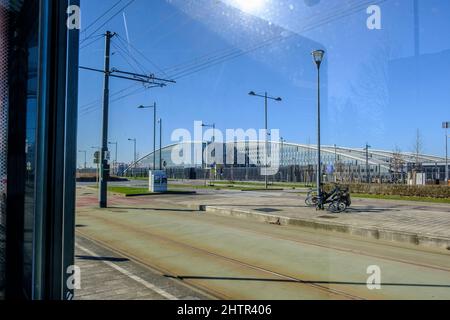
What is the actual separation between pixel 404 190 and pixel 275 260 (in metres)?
20.4

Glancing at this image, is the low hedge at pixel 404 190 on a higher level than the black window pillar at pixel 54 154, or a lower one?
lower

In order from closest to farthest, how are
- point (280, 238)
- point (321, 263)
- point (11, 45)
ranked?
1. point (11, 45)
2. point (321, 263)
3. point (280, 238)

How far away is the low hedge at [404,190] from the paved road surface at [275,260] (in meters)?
15.0

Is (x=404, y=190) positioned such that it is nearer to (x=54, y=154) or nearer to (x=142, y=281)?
(x=142, y=281)

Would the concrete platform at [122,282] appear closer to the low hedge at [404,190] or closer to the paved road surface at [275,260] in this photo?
the paved road surface at [275,260]

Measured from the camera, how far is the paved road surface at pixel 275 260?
5.19m

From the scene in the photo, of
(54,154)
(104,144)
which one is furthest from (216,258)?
(104,144)

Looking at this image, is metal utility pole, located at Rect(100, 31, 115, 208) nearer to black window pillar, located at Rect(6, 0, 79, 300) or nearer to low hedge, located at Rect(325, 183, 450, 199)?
black window pillar, located at Rect(6, 0, 79, 300)

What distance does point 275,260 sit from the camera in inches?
278

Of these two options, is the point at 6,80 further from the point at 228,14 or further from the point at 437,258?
the point at 437,258

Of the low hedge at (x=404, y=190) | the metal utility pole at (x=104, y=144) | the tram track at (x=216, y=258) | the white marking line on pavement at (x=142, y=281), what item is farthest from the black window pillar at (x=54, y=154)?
the low hedge at (x=404, y=190)

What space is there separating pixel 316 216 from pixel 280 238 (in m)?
3.83

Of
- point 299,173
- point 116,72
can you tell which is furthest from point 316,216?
point 299,173

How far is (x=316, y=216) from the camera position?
1302cm
